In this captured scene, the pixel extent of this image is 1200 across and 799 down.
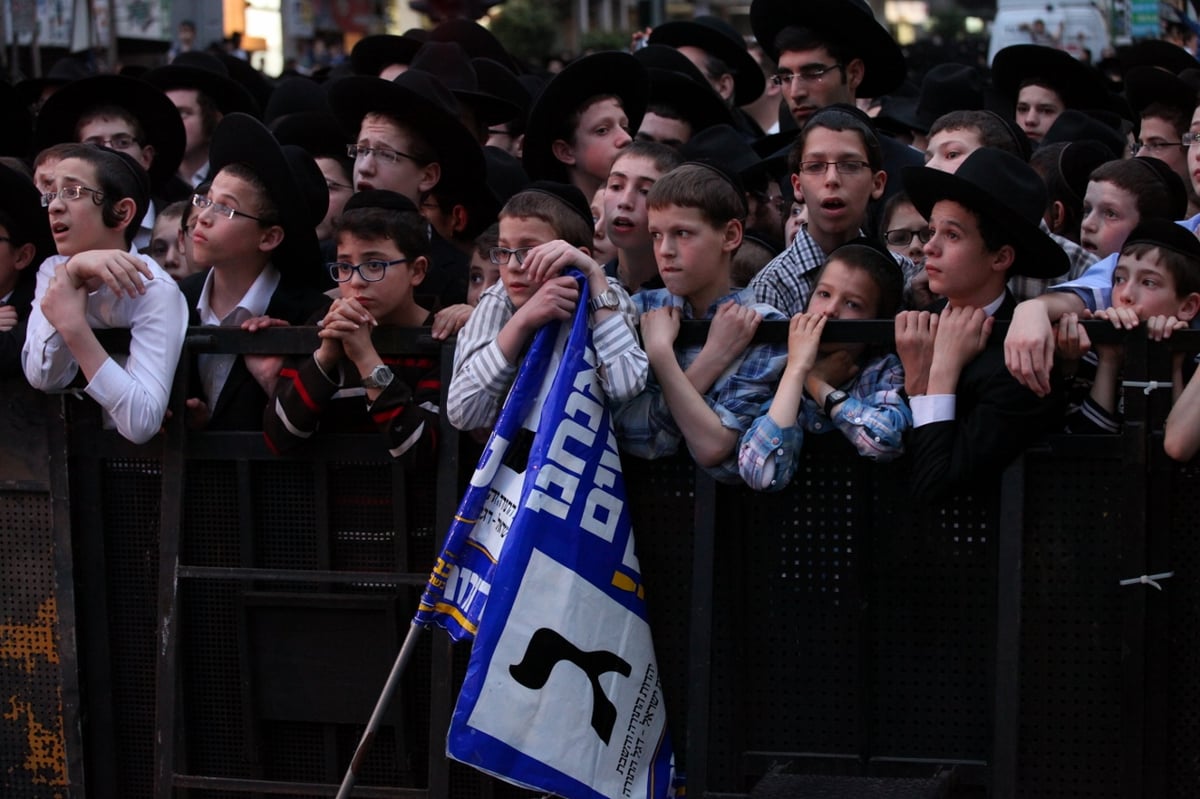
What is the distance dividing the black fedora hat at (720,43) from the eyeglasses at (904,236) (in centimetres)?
405

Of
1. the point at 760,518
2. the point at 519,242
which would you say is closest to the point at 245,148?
the point at 519,242

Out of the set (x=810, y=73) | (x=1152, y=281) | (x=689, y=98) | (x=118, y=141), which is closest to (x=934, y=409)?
(x=1152, y=281)

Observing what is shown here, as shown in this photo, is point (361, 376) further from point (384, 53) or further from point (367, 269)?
point (384, 53)

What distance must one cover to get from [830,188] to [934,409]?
1502 mm

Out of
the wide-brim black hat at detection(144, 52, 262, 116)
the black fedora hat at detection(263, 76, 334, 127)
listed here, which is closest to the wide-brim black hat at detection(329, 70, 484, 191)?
the wide-brim black hat at detection(144, 52, 262, 116)

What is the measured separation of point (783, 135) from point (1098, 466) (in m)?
4.02

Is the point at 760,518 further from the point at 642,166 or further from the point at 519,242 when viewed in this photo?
the point at 642,166

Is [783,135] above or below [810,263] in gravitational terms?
above

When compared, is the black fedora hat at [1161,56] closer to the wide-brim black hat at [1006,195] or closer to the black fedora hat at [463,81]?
the black fedora hat at [463,81]

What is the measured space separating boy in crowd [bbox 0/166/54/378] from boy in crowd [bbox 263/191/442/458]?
3.89 ft

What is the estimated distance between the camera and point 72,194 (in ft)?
19.3

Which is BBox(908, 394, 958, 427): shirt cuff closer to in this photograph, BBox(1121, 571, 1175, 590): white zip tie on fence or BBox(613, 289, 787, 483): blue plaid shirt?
BBox(613, 289, 787, 483): blue plaid shirt

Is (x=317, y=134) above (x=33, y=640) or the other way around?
above

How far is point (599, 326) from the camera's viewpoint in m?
4.74
